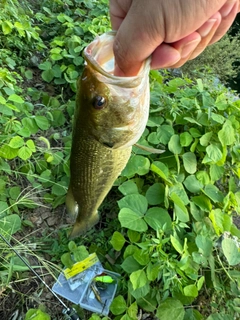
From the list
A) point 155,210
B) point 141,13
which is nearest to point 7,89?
point 155,210

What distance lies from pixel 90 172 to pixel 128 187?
2.52 feet

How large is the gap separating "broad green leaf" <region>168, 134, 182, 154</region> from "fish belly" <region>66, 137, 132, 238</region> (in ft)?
2.64

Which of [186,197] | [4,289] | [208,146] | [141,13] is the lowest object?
[4,289]

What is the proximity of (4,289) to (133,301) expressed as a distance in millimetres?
761

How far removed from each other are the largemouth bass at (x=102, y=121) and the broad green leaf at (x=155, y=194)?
1.84ft

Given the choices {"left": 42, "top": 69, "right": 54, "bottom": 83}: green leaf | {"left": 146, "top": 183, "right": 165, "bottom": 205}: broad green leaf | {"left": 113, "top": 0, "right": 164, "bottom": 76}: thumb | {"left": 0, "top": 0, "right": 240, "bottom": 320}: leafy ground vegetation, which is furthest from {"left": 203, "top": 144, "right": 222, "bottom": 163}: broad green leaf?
{"left": 42, "top": 69, "right": 54, "bottom": 83}: green leaf

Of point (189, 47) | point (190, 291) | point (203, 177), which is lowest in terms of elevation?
point (190, 291)

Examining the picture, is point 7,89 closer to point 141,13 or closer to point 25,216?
Answer: point 25,216

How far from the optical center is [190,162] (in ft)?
8.89

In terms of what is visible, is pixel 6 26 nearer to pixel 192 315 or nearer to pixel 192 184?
pixel 192 184

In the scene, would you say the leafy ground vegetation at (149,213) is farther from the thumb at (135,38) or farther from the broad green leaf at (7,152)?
the thumb at (135,38)

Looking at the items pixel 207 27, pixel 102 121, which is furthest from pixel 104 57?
pixel 207 27

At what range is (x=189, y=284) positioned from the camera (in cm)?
221

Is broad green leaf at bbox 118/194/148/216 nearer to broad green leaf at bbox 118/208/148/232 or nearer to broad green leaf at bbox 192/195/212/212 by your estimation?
broad green leaf at bbox 118/208/148/232
